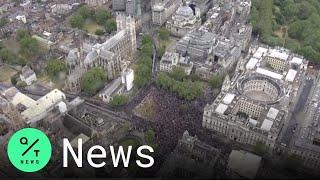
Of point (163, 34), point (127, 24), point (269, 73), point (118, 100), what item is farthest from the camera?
point (163, 34)

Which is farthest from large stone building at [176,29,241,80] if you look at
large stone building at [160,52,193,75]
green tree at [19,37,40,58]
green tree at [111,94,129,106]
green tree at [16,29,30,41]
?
green tree at [16,29,30,41]

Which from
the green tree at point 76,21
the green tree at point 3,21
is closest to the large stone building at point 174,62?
the green tree at point 76,21

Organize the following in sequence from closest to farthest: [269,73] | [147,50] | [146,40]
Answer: [269,73]
[147,50]
[146,40]

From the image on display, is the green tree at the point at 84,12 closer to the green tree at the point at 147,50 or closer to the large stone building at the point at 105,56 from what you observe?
the large stone building at the point at 105,56

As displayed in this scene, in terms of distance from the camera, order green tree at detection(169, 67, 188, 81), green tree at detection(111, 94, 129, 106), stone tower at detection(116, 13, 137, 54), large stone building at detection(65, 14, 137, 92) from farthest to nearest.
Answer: stone tower at detection(116, 13, 137, 54)
green tree at detection(169, 67, 188, 81)
large stone building at detection(65, 14, 137, 92)
green tree at detection(111, 94, 129, 106)

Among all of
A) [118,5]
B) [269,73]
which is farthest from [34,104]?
[118,5]

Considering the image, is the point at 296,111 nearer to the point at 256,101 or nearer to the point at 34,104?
the point at 256,101

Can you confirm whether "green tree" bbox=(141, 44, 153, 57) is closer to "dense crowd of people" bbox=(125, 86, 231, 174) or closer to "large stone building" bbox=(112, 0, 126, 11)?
"dense crowd of people" bbox=(125, 86, 231, 174)
